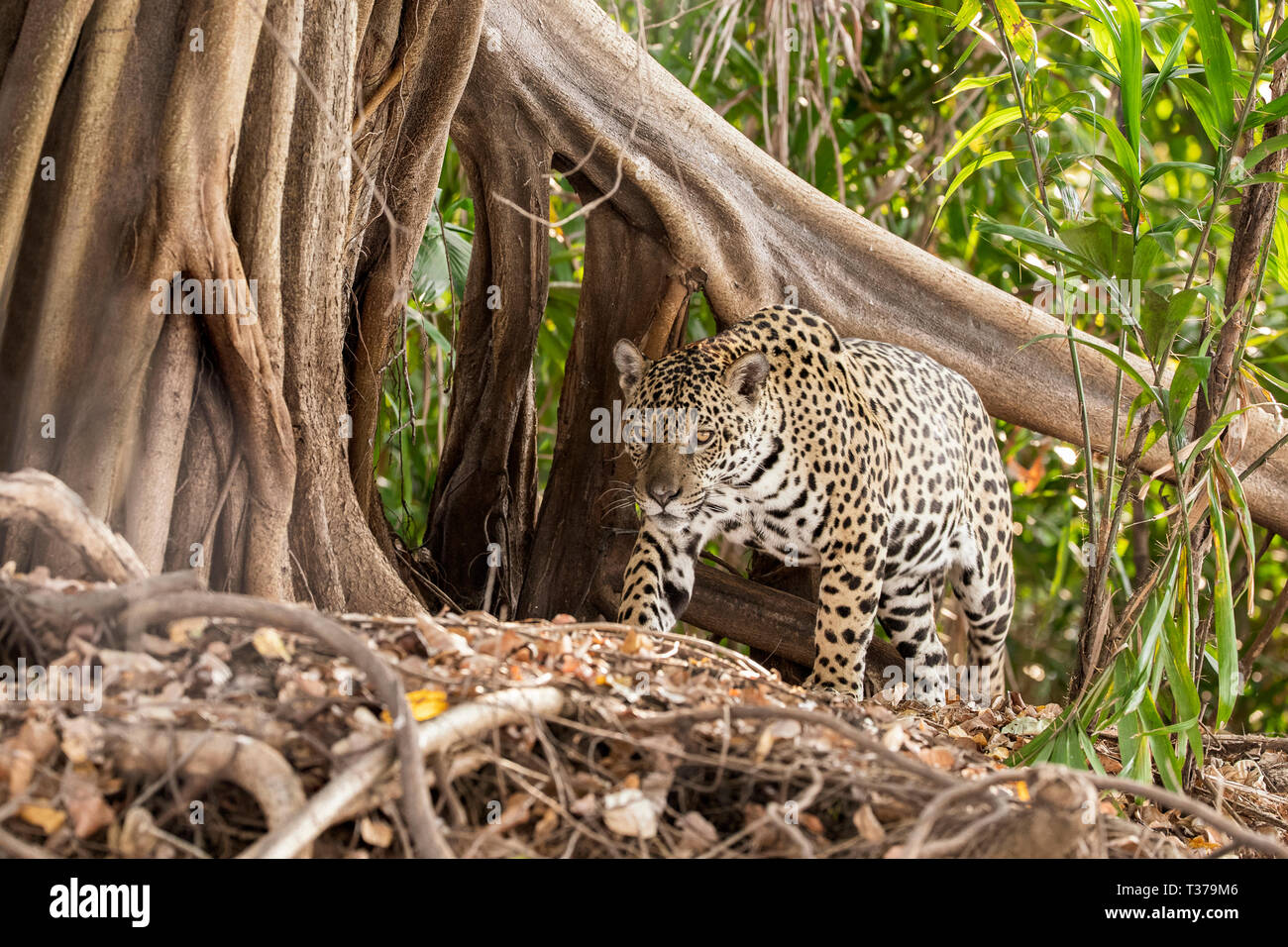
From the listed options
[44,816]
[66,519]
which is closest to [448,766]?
[44,816]

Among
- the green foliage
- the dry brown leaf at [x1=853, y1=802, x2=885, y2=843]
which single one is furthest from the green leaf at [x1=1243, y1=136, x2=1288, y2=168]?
the dry brown leaf at [x1=853, y1=802, x2=885, y2=843]

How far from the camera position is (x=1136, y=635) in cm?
325

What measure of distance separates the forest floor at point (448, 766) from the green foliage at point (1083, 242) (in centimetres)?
98

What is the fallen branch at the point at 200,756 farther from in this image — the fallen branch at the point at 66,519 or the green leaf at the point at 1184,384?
the green leaf at the point at 1184,384

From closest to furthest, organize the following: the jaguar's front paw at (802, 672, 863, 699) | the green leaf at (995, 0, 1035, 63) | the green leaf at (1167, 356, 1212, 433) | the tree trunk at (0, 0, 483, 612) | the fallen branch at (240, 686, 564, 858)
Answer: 1. the fallen branch at (240, 686, 564, 858)
2. the tree trunk at (0, 0, 483, 612)
3. the green leaf at (1167, 356, 1212, 433)
4. the green leaf at (995, 0, 1035, 63)
5. the jaguar's front paw at (802, 672, 863, 699)

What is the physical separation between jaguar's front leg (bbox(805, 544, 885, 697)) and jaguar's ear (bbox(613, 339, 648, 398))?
0.96 meters

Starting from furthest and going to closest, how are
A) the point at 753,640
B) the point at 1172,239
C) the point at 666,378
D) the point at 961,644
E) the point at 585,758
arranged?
the point at 961,644
the point at 753,640
the point at 666,378
the point at 1172,239
the point at 585,758

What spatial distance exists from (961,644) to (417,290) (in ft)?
13.2

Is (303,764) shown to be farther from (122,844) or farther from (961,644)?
(961,644)

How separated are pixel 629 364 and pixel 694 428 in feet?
1.36

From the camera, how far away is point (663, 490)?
432 centimetres

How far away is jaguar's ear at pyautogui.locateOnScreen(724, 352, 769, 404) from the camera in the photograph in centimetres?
436

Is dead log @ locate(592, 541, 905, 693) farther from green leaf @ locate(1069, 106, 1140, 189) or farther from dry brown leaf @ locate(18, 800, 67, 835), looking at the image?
Answer: dry brown leaf @ locate(18, 800, 67, 835)

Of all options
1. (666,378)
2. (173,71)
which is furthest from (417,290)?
(173,71)
